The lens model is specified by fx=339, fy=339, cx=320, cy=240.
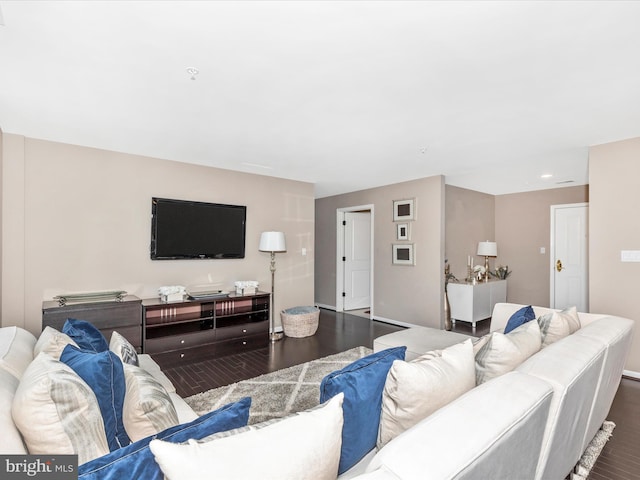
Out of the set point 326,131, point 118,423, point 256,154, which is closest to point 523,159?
point 326,131

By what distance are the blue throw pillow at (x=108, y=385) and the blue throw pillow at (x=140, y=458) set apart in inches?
17.5

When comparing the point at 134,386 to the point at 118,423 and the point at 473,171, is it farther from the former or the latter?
the point at 473,171

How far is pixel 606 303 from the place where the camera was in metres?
3.53

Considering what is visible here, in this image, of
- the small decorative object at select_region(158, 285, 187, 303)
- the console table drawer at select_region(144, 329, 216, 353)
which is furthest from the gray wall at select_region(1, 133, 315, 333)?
the console table drawer at select_region(144, 329, 216, 353)

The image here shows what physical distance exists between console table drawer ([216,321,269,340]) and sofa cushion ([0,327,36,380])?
238 cm

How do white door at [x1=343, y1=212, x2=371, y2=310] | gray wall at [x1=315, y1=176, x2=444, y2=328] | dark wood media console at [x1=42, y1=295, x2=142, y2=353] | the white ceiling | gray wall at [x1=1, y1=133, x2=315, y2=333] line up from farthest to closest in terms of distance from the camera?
white door at [x1=343, y1=212, x2=371, y2=310] → gray wall at [x1=315, y1=176, x2=444, y2=328] → gray wall at [x1=1, y1=133, x2=315, y2=333] → dark wood media console at [x1=42, y1=295, x2=142, y2=353] → the white ceiling

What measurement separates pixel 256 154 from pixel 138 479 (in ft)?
11.7

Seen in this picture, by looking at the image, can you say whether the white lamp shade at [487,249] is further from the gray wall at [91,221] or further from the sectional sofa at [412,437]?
the sectional sofa at [412,437]

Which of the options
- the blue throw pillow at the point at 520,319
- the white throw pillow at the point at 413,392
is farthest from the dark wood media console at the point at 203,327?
the white throw pillow at the point at 413,392

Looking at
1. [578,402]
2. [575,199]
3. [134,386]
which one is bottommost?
[578,402]

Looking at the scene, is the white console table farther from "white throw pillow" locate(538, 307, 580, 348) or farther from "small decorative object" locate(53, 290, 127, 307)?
"small decorative object" locate(53, 290, 127, 307)

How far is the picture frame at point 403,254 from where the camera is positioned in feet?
17.8

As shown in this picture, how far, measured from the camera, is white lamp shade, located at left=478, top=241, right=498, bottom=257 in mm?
6301

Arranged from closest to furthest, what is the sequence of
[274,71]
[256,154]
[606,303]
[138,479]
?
[138,479] < [274,71] < [606,303] < [256,154]
